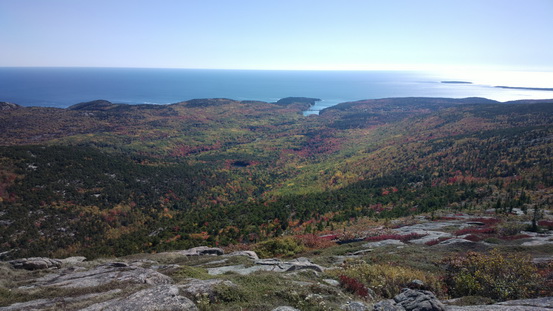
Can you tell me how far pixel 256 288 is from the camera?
40.7 ft

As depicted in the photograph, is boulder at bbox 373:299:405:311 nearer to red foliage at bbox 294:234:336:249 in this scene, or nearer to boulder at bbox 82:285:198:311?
boulder at bbox 82:285:198:311

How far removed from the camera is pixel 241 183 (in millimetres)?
81438

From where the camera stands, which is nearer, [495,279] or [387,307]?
[387,307]

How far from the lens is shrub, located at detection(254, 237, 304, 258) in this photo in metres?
23.8

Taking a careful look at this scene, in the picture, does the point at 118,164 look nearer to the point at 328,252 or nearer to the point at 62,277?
the point at 62,277

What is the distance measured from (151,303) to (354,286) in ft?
30.0

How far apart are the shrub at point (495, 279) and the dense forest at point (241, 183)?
→ 2036cm

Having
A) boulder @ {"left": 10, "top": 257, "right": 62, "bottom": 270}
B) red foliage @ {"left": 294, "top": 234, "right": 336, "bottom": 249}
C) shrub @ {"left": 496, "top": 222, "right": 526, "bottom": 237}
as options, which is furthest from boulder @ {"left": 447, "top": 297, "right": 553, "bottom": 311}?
boulder @ {"left": 10, "top": 257, "right": 62, "bottom": 270}

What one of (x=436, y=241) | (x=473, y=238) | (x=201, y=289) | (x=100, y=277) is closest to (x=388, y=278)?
(x=201, y=289)

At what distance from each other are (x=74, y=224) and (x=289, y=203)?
35.0 m

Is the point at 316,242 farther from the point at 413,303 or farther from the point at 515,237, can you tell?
the point at 413,303

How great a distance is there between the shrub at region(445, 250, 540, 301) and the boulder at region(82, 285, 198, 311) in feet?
40.4

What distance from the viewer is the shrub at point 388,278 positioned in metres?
13.3

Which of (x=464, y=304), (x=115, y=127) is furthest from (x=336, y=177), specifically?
(x=115, y=127)
